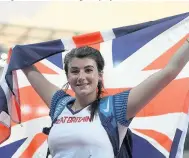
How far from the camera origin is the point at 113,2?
3387 millimetres

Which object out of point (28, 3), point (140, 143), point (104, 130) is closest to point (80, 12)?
point (28, 3)

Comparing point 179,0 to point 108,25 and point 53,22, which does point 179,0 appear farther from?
point 53,22

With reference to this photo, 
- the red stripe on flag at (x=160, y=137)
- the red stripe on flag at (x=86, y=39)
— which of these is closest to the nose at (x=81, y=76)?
the red stripe on flag at (x=86, y=39)

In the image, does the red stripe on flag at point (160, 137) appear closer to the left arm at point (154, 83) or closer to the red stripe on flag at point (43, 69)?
the red stripe on flag at point (43, 69)

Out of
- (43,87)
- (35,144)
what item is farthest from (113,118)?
(35,144)

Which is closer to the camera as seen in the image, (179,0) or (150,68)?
(150,68)

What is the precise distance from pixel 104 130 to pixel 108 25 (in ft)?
8.06

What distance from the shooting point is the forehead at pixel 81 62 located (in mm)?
1039

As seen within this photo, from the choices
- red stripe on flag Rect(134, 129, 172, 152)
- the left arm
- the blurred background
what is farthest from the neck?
the blurred background

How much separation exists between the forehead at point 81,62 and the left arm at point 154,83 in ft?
0.45

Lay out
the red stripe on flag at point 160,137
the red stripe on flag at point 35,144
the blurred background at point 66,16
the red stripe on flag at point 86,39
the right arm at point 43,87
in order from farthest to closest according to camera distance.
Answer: the blurred background at point 66,16, the red stripe on flag at point 35,144, the red stripe on flag at point 160,137, the red stripe on flag at point 86,39, the right arm at point 43,87

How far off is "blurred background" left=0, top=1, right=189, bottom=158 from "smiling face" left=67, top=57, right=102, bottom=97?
7.12 ft

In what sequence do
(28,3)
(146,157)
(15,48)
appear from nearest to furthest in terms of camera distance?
1. (15,48)
2. (146,157)
3. (28,3)

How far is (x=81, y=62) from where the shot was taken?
1.04 metres
